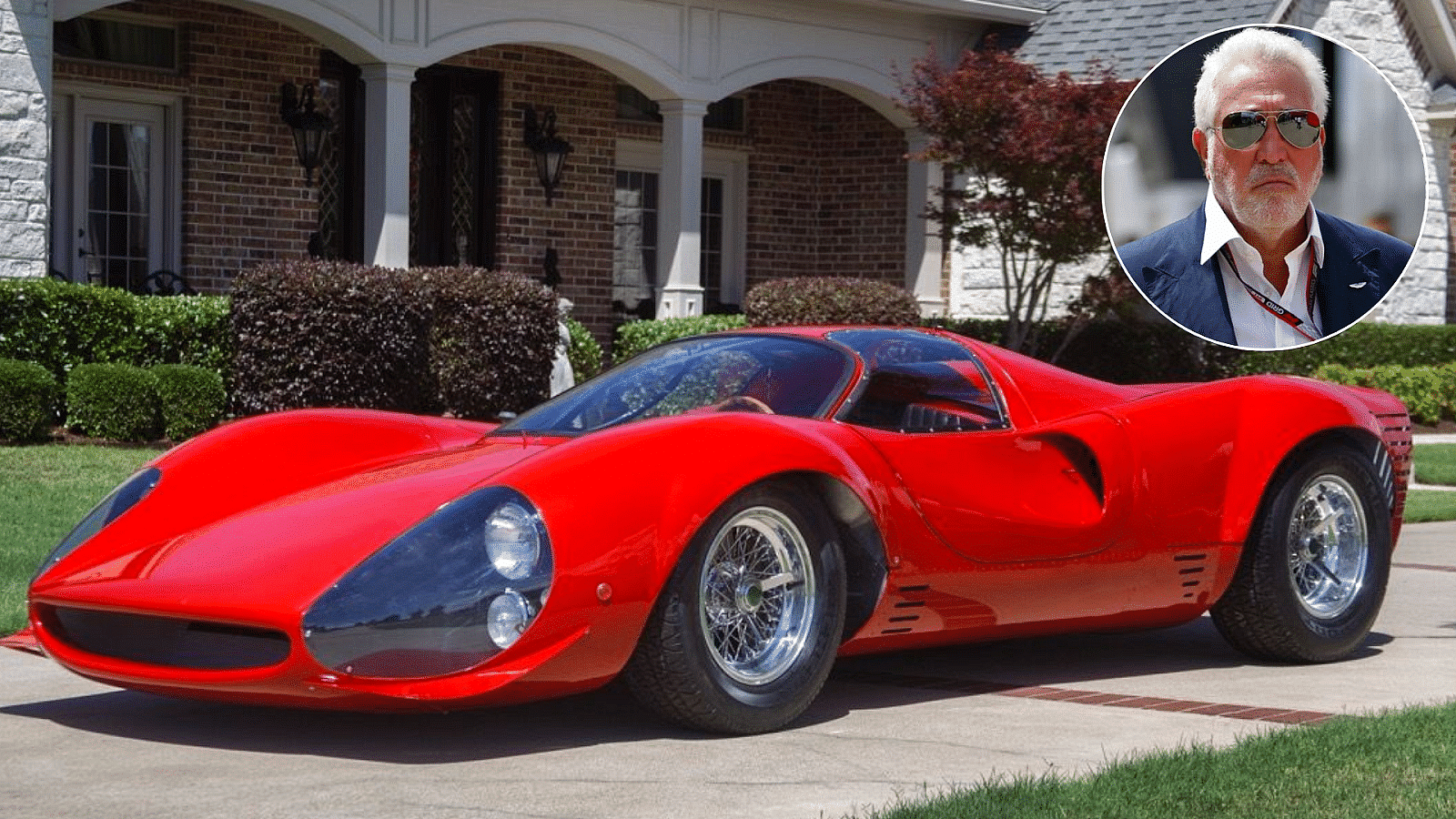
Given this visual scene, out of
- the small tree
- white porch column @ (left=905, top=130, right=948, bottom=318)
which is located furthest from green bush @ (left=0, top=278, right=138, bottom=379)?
white porch column @ (left=905, top=130, right=948, bottom=318)

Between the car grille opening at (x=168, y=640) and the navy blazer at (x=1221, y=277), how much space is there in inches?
104

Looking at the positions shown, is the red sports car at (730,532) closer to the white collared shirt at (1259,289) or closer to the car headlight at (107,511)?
the car headlight at (107,511)

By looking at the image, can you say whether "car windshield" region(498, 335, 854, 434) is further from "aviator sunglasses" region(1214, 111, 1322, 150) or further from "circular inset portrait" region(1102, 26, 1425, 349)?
"aviator sunglasses" region(1214, 111, 1322, 150)

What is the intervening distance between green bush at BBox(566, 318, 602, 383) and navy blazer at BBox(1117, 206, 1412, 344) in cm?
1431

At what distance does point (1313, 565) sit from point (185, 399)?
30.0 ft

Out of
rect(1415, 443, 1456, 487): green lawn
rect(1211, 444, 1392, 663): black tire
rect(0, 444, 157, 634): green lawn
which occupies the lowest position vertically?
rect(1415, 443, 1456, 487): green lawn

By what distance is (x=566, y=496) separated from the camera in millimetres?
5320

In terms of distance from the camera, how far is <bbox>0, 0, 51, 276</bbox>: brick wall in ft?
50.5

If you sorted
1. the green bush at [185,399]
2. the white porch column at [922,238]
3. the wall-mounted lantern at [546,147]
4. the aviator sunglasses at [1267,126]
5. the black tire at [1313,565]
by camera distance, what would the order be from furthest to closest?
the white porch column at [922,238] < the wall-mounted lantern at [546,147] < the green bush at [185,399] < the black tire at [1313,565] < the aviator sunglasses at [1267,126]

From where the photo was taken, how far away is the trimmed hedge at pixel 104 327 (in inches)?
571

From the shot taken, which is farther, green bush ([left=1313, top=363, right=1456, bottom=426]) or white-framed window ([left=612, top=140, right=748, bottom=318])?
white-framed window ([left=612, top=140, right=748, bottom=318])

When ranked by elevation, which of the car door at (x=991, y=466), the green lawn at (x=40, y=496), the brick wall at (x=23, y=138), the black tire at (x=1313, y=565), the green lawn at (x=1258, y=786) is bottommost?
the green lawn at (x=40, y=496)

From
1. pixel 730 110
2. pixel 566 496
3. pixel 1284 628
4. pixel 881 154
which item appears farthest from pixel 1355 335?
pixel 566 496

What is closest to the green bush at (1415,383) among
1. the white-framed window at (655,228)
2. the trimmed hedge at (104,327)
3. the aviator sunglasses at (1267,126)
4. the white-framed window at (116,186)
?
the white-framed window at (655,228)
